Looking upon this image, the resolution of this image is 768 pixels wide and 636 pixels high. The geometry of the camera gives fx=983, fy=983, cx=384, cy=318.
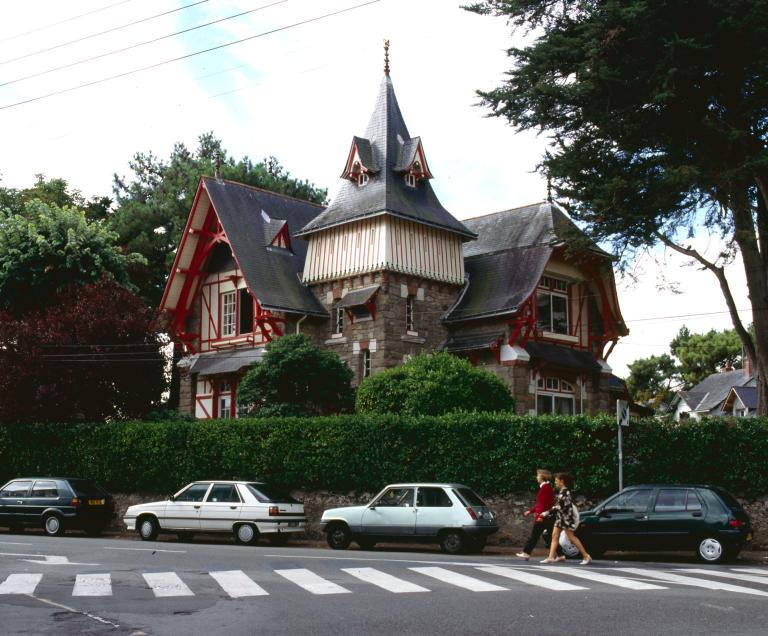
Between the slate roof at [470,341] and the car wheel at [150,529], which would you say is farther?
the slate roof at [470,341]

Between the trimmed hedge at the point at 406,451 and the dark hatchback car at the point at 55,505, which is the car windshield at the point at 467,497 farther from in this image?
the dark hatchback car at the point at 55,505

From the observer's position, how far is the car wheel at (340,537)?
70.5ft

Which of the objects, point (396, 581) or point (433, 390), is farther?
point (433, 390)

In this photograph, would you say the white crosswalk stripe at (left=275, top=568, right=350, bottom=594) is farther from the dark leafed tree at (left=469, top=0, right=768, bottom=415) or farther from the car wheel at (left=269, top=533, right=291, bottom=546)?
the dark leafed tree at (left=469, top=0, right=768, bottom=415)

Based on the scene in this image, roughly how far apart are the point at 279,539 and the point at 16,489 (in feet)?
27.1

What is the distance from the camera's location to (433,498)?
20.7 m

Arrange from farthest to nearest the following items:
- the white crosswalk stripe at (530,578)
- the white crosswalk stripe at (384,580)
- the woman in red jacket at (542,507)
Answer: the woman in red jacket at (542,507)
the white crosswalk stripe at (530,578)
the white crosswalk stripe at (384,580)

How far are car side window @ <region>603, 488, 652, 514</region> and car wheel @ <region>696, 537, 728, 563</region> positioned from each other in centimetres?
123

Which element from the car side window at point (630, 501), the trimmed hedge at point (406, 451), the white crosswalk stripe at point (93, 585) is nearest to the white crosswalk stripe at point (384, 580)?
the white crosswalk stripe at point (93, 585)

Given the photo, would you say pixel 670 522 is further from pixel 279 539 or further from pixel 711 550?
pixel 279 539

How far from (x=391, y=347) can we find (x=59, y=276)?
13.0m

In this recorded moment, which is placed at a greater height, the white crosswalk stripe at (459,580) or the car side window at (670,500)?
the car side window at (670,500)

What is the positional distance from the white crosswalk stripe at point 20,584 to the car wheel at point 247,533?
344 inches

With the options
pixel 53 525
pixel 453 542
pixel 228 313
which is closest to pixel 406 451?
pixel 453 542
